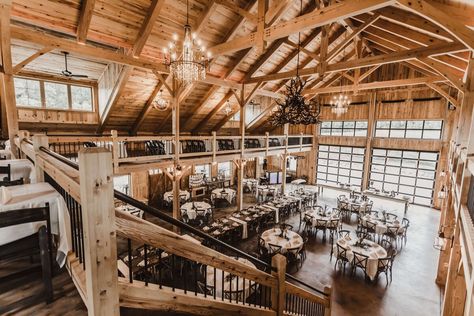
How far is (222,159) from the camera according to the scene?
33.8 ft

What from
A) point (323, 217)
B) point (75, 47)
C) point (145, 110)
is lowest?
point (323, 217)

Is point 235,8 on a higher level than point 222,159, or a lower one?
higher

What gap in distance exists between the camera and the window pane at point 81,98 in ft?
29.8

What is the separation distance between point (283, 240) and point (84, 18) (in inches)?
319

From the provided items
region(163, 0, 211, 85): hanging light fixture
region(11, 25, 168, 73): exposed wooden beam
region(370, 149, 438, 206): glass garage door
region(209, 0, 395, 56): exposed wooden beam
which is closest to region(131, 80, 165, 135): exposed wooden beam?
region(11, 25, 168, 73): exposed wooden beam

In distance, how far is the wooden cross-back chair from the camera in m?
1.80

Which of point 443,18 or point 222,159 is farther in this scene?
point 222,159

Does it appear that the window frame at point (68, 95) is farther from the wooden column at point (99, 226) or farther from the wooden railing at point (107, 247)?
the wooden column at point (99, 226)

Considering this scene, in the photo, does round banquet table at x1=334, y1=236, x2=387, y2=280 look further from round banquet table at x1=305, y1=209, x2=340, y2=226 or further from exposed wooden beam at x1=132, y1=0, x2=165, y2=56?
exposed wooden beam at x1=132, y1=0, x2=165, y2=56

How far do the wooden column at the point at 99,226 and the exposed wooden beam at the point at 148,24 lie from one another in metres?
6.21

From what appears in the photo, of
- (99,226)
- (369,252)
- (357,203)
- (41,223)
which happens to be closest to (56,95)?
(41,223)

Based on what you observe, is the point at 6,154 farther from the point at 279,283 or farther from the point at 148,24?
the point at 279,283

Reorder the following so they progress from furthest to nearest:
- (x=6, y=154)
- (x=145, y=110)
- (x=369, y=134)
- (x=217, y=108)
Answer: (x=369, y=134) → (x=217, y=108) → (x=145, y=110) → (x=6, y=154)

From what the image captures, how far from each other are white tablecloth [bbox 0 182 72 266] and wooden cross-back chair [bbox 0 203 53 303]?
62mm
